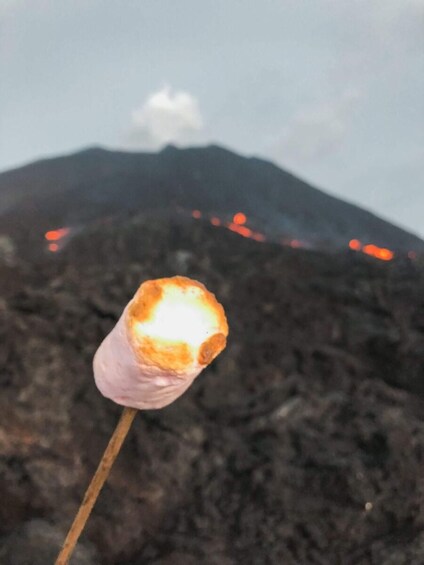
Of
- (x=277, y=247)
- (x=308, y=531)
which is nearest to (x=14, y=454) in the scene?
(x=308, y=531)

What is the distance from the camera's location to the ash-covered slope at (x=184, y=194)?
35.3ft

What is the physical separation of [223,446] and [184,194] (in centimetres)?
980

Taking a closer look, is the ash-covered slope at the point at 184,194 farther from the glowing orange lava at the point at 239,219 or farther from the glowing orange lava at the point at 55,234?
the glowing orange lava at the point at 55,234

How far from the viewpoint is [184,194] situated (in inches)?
484

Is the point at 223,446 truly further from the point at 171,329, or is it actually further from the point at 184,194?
the point at 184,194

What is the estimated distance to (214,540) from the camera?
2.58 m

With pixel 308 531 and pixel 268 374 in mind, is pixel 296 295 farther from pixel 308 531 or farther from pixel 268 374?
pixel 308 531

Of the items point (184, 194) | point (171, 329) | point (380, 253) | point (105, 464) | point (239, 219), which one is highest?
point (171, 329)

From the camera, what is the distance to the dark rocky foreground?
2.53 meters

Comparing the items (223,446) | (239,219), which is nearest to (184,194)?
(239,219)

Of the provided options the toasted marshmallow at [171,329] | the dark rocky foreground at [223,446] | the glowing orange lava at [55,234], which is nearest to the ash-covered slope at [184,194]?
the glowing orange lava at [55,234]

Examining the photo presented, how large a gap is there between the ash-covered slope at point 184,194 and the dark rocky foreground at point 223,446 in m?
6.29

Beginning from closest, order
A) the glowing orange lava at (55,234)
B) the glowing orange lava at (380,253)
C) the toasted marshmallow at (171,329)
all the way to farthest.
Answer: the toasted marshmallow at (171,329)
the glowing orange lava at (380,253)
the glowing orange lava at (55,234)

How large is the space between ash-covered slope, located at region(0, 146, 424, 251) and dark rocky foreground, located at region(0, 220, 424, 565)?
629 centimetres
